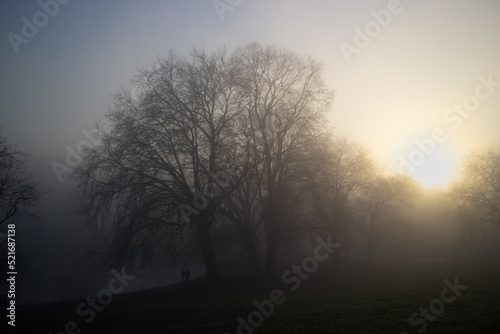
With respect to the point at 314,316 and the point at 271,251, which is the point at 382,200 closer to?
the point at 271,251

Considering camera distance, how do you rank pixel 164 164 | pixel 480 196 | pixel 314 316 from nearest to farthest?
1. pixel 314 316
2. pixel 164 164
3. pixel 480 196

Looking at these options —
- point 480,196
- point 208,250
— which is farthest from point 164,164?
point 480,196

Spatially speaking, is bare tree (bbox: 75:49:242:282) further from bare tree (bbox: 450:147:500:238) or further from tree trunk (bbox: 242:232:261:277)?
bare tree (bbox: 450:147:500:238)

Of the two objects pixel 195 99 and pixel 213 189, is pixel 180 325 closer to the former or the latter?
pixel 213 189

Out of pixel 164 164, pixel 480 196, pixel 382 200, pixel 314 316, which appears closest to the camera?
pixel 314 316

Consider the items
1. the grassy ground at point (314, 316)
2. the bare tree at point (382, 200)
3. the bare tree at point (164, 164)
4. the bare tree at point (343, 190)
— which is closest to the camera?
the grassy ground at point (314, 316)

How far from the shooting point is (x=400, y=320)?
36.0 feet

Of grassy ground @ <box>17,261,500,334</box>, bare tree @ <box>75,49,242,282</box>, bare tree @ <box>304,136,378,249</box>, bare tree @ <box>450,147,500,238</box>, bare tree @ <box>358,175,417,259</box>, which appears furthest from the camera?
bare tree @ <box>358,175,417,259</box>

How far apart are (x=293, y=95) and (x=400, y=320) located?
17177mm

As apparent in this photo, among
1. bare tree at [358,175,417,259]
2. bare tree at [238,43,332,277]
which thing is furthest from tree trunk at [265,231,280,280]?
bare tree at [358,175,417,259]

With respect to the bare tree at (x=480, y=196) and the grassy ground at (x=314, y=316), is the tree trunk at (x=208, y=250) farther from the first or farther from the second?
the bare tree at (x=480, y=196)

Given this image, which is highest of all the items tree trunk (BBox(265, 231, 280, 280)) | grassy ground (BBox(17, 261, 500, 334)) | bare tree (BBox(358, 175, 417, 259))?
bare tree (BBox(358, 175, 417, 259))

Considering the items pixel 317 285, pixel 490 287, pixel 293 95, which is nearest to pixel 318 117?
pixel 293 95

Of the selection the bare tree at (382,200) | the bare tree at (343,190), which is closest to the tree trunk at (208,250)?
the bare tree at (343,190)
